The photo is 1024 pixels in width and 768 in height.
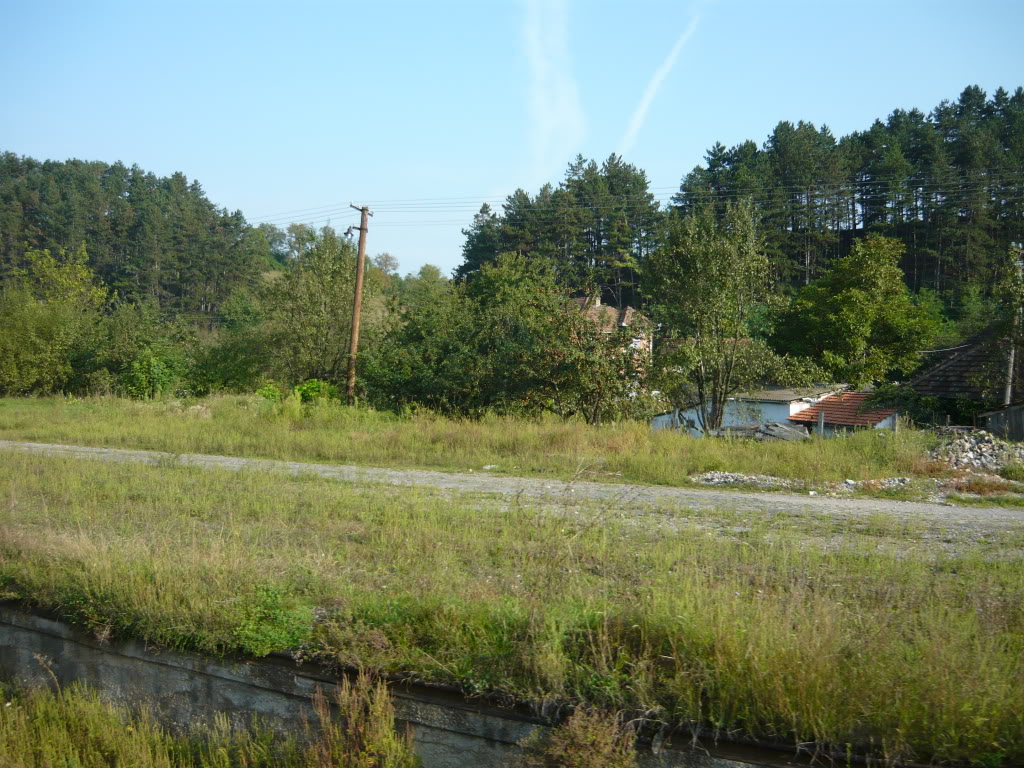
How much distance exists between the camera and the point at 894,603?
574 centimetres

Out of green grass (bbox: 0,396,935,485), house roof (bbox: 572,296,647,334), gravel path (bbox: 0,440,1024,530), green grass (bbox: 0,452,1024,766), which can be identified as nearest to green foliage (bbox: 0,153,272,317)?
green grass (bbox: 0,396,935,485)

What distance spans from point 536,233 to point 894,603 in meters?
62.3

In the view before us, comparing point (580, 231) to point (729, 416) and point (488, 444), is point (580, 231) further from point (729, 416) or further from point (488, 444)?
point (488, 444)

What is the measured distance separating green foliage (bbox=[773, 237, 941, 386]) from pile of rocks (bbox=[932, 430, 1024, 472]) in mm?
32925

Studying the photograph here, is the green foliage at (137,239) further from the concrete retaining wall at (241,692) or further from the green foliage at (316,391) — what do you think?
the concrete retaining wall at (241,692)

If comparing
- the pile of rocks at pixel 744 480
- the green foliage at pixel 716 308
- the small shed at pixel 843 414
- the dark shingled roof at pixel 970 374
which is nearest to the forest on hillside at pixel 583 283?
the green foliage at pixel 716 308

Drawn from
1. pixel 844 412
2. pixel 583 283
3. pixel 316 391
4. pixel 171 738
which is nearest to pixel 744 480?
pixel 171 738

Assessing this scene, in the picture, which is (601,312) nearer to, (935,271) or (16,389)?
(16,389)

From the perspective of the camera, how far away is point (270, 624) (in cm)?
630

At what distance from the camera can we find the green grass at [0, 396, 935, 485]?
43.6 feet

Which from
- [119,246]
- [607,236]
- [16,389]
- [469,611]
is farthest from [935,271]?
[119,246]

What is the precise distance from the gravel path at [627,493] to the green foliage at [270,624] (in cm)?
270

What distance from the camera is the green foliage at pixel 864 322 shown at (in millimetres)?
47719

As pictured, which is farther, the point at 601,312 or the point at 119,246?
the point at 119,246
